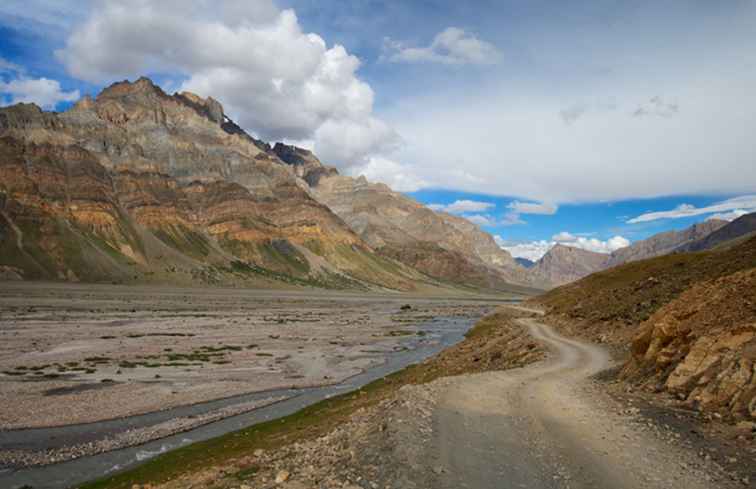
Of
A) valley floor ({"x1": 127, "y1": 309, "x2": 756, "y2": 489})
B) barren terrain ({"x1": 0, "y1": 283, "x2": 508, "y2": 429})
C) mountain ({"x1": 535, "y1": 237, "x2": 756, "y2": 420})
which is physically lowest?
barren terrain ({"x1": 0, "y1": 283, "x2": 508, "y2": 429})

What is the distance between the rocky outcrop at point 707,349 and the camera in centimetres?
1591

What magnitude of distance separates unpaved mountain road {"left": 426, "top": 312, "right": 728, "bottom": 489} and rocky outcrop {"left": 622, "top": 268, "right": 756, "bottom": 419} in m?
2.72

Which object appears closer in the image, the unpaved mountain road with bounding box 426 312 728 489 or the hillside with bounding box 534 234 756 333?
the unpaved mountain road with bounding box 426 312 728 489

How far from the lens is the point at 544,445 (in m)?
14.1

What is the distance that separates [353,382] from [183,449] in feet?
61.9

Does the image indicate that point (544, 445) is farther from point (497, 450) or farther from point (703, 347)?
point (703, 347)

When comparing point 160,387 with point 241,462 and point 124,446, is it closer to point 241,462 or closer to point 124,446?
point 124,446

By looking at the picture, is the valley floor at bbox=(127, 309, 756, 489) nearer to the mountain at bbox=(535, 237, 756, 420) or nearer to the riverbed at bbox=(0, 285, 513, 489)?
the mountain at bbox=(535, 237, 756, 420)

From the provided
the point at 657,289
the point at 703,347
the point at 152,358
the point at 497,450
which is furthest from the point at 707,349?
the point at 152,358

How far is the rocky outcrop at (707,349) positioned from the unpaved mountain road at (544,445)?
2.72 meters

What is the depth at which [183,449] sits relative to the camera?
21891 millimetres

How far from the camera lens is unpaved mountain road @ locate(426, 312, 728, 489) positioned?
38.6ft

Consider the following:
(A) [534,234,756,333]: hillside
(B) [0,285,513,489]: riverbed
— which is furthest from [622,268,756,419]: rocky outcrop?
(B) [0,285,513,489]: riverbed

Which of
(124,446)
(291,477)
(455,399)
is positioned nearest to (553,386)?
(455,399)
